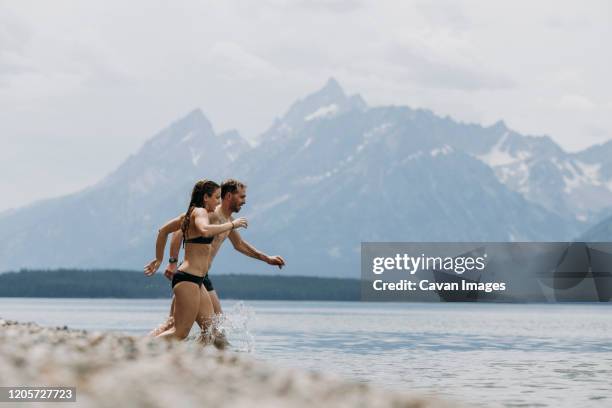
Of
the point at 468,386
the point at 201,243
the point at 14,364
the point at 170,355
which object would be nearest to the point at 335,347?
the point at 468,386

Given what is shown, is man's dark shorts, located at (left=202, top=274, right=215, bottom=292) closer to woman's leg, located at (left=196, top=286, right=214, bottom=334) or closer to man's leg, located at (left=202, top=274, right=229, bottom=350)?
man's leg, located at (left=202, top=274, right=229, bottom=350)

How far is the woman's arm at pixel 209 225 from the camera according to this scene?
1885cm

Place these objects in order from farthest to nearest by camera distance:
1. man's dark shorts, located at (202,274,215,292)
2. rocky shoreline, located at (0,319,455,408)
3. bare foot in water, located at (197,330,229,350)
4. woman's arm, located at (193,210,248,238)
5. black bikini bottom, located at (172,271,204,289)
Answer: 1. bare foot in water, located at (197,330,229,350)
2. man's dark shorts, located at (202,274,215,292)
3. black bikini bottom, located at (172,271,204,289)
4. woman's arm, located at (193,210,248,238)
5. rocky shoreline, located at (0,319,455,408)

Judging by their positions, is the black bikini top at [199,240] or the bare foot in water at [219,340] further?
the bare foot in water at [219,340]

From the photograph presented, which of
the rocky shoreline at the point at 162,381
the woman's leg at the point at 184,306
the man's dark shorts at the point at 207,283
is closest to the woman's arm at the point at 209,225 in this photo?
the woman's leg at the point at 184,306

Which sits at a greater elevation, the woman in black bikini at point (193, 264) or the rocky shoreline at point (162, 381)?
the woman in black bikini at point (193, 264)

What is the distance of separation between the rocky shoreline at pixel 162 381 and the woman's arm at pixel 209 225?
11.5ft

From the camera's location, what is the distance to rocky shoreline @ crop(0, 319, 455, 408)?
9945 millimetres

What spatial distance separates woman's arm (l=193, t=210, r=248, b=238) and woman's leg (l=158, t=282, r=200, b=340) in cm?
117

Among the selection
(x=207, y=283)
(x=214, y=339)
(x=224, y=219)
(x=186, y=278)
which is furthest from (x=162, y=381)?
(x=214, y=339)

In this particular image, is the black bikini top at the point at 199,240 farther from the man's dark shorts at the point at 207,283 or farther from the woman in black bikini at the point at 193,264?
the man's dark shorts at the point at 207,283

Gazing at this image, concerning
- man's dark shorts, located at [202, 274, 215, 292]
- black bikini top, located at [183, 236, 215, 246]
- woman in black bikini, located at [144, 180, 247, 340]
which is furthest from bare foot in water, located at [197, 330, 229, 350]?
black bikini top, located at [183, 236, 215, 246]

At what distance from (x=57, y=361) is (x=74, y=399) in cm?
268

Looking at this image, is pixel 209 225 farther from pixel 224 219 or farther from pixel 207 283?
pixel 207 283
